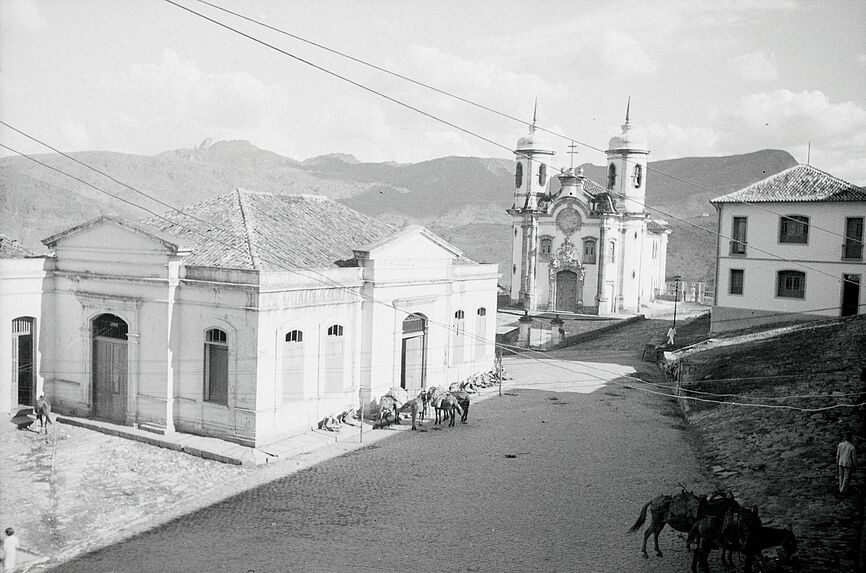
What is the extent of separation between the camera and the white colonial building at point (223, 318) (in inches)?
725

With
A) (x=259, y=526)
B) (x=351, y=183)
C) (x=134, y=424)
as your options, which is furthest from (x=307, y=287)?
(x=351, y=183)

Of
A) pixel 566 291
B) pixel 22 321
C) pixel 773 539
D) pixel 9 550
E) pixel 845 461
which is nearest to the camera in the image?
pixel 773 539

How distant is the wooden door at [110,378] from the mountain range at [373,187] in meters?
47.7

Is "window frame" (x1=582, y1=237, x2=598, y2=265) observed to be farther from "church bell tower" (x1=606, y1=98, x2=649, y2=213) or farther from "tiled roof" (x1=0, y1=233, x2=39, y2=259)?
"tiled roof" (x1=0, y1=233, x2=39, y2=259)

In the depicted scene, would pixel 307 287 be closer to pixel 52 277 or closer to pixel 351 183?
pixel 52 277

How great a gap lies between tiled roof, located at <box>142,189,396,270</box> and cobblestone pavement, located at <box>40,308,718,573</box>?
5719 millimetres

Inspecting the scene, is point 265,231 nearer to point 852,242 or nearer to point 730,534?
point 730,534

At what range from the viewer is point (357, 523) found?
540 inches

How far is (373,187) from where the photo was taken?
14538 cm

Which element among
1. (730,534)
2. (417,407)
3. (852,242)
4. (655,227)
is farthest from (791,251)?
(730,534)

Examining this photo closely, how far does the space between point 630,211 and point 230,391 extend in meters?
36.2

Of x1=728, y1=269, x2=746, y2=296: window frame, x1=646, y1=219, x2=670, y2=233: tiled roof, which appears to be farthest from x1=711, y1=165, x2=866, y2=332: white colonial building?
x1=646, y1=219, x2=670, y2=233: tiled roof

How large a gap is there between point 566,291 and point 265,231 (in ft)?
101

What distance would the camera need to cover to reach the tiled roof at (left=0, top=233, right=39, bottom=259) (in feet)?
67.4
